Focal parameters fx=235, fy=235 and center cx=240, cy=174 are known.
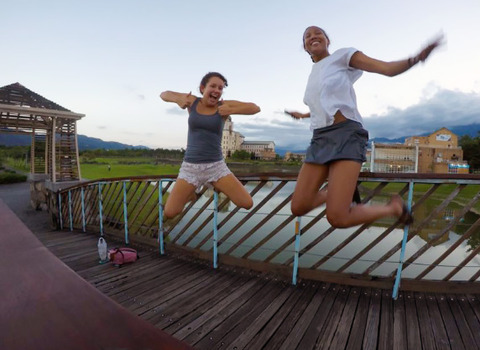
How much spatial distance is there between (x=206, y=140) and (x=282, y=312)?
1.45 m

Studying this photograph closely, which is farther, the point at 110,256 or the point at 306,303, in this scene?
the point at 110,256

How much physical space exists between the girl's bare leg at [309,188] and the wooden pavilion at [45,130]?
10.0 meters

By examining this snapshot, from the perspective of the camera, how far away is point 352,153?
131 centimetres

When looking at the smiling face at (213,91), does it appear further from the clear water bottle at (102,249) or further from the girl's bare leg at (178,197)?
the clear water bottle at (102,249)

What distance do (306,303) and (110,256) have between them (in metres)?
2.19

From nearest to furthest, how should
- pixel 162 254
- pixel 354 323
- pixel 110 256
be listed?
pixel 354 323 < pixel 110 256 < pixel 162 254

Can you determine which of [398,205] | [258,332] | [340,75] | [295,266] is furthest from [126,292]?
[340,75]

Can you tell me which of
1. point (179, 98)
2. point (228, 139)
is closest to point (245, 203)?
point (179, 98)

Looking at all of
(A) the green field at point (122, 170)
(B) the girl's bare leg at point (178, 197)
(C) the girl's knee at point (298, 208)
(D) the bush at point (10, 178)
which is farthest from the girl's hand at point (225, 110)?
(D) the bush at point (10, 178)

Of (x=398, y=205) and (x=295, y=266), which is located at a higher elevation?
(x=398, y=205)

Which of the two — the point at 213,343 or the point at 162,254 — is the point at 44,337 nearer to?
the point at 213,343

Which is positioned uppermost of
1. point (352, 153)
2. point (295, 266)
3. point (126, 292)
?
point (352, 153)

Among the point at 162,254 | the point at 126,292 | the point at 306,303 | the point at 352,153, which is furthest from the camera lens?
the point at 162,254

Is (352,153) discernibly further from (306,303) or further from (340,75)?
(306,303)
